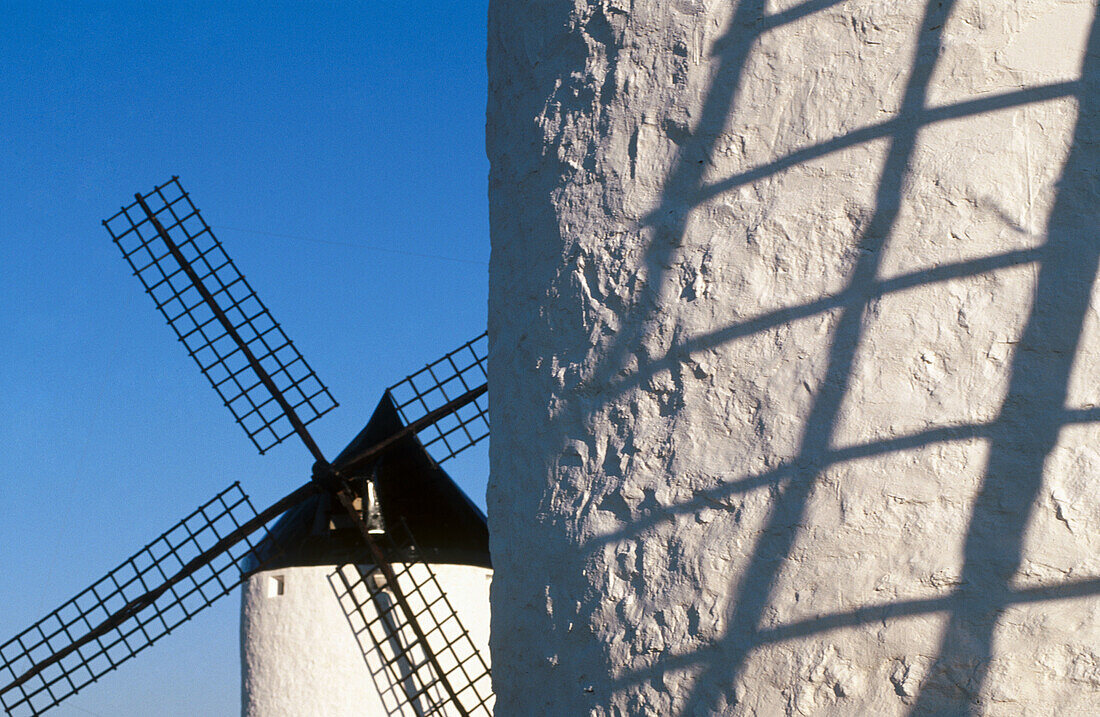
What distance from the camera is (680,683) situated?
7.54ft

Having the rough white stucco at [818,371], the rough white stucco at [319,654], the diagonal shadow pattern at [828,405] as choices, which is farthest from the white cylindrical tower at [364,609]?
the diagonal shadow pattern at [828,405]

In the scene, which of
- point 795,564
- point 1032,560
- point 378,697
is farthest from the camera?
point 378,697

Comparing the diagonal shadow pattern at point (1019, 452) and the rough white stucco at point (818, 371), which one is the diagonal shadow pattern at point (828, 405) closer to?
the rough white stucco at point (818, 371)

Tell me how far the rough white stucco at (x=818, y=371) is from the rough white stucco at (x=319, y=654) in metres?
5.46

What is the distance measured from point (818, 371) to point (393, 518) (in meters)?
6.08

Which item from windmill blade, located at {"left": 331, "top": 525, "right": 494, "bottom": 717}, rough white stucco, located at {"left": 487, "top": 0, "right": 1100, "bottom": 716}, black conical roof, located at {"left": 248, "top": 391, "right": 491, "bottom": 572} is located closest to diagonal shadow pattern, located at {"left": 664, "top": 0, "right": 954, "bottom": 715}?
rough white stucco, located at {"left": 487, "top": 0, "right": 1100, "bottom": 716}

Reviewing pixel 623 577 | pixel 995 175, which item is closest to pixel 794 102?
pixel 995 175

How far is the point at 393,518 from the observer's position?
7.97 m

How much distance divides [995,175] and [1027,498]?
24.6 inches

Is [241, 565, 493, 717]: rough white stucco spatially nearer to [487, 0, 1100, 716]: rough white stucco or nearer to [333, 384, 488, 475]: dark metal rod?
[333, 384, 488, 475]: dark metal rod

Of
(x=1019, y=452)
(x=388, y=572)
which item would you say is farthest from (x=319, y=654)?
(x=1019, y=452)

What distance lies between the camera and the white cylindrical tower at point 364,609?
7812 mm

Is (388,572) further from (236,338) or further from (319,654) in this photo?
(236,338)

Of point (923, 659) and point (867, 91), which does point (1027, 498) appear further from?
point (867, 91)
